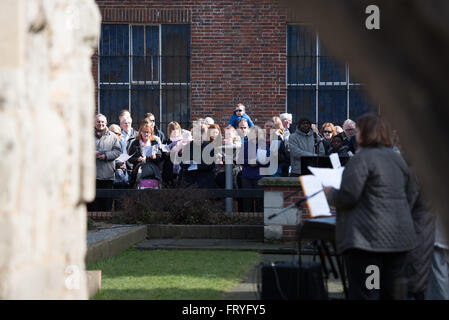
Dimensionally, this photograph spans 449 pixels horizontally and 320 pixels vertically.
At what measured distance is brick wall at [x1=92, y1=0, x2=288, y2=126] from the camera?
1972 cm

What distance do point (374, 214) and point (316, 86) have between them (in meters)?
13.8

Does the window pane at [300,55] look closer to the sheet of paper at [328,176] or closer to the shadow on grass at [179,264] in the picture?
the shadow on grass at [179,264]

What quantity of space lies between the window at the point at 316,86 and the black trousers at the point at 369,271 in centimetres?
1333

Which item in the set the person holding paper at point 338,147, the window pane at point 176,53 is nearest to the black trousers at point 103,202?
the person holding paper at point 338,147

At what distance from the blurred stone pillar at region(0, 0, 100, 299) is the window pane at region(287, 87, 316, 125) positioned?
50.7ft

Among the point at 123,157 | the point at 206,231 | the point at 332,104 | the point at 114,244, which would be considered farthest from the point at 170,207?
the point at 332,104

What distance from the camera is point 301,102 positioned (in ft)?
65.0

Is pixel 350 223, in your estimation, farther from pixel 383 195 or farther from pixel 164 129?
pixel 164 129

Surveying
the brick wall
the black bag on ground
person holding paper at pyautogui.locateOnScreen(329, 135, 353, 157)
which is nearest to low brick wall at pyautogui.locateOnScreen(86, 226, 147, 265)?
the black bag on ground

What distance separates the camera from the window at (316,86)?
19.7 m

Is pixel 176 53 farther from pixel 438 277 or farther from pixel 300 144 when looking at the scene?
pixel 438 277

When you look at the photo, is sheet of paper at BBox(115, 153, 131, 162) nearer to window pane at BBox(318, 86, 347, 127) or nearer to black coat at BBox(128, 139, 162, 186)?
black coat at BBox(128, 139, 162, 186)

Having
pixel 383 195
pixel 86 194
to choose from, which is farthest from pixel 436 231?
pixel 86 194

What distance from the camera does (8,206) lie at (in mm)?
3832
